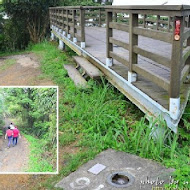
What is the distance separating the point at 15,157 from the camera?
2281mm

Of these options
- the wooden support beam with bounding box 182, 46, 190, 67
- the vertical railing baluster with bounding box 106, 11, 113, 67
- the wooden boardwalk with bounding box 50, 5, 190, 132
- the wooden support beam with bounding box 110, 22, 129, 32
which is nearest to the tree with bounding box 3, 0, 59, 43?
the wooden boardwalk with bounding box 50, 5, 190, 132

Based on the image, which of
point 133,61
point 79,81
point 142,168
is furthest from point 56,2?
point 142,168

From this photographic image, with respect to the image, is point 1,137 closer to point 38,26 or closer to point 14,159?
point 14,159

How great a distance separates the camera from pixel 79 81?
673cm

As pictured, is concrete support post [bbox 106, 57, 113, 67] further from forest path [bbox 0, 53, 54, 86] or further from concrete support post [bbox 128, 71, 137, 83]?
forest path [bbox 0, 53, 54, 86]

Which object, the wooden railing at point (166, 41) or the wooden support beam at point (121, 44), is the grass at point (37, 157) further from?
the wooden support beam at point (121, 44)

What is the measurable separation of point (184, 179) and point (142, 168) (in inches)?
20.5

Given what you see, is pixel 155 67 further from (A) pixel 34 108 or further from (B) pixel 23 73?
(B) pixel 23 73

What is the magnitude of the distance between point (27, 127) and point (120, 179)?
1.48 meters

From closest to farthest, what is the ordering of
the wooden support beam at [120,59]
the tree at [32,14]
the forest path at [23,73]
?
the wooden support beam at [120,59], the forest path at [23,73], the tree at [32,14]

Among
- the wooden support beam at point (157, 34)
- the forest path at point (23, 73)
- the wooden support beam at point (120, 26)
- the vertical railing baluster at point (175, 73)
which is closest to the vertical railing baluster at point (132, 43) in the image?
the wooden support beam at point (157, 34)

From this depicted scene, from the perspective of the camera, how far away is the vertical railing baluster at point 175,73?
343 cm

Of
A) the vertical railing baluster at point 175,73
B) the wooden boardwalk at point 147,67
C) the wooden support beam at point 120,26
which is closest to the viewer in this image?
the vertical railing baluster at point 175,73

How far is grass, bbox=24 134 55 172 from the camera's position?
2295 millimetres
